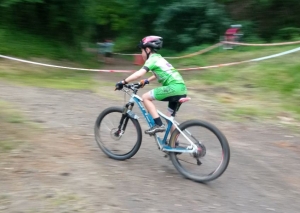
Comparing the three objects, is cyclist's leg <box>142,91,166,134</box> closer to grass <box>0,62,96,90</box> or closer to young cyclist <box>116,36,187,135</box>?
young cyclist <box>116,36,187,135</box>

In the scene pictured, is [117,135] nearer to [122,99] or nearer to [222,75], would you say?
[122,99]

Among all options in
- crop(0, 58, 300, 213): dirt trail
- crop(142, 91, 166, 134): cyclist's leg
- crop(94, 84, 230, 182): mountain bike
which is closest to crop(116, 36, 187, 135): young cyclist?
crop(142, 91, 166, 134): cyclist's leg

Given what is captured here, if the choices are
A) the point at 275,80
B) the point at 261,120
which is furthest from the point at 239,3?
the point at 261,120

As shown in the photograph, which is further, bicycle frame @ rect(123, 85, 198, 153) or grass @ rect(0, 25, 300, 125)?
grass @ rect(0, 25, 300, 125)

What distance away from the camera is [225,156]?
519cm

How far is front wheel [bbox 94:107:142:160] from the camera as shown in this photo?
5.88 metres

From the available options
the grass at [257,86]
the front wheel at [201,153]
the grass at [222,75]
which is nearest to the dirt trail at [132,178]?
the front wheel at [201,153]

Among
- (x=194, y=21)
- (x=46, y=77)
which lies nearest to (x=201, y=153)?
(x=46, y=77)

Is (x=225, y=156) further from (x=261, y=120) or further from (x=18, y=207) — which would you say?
(x=261, y=120)

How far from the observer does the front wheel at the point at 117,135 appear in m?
5.88

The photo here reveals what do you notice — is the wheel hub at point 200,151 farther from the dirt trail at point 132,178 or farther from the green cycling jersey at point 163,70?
the green cycling jersey at point 163,70

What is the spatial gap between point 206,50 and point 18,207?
13504 millimetres

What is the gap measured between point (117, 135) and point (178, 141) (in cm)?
101

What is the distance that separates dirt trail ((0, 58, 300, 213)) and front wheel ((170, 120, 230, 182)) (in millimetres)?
154
